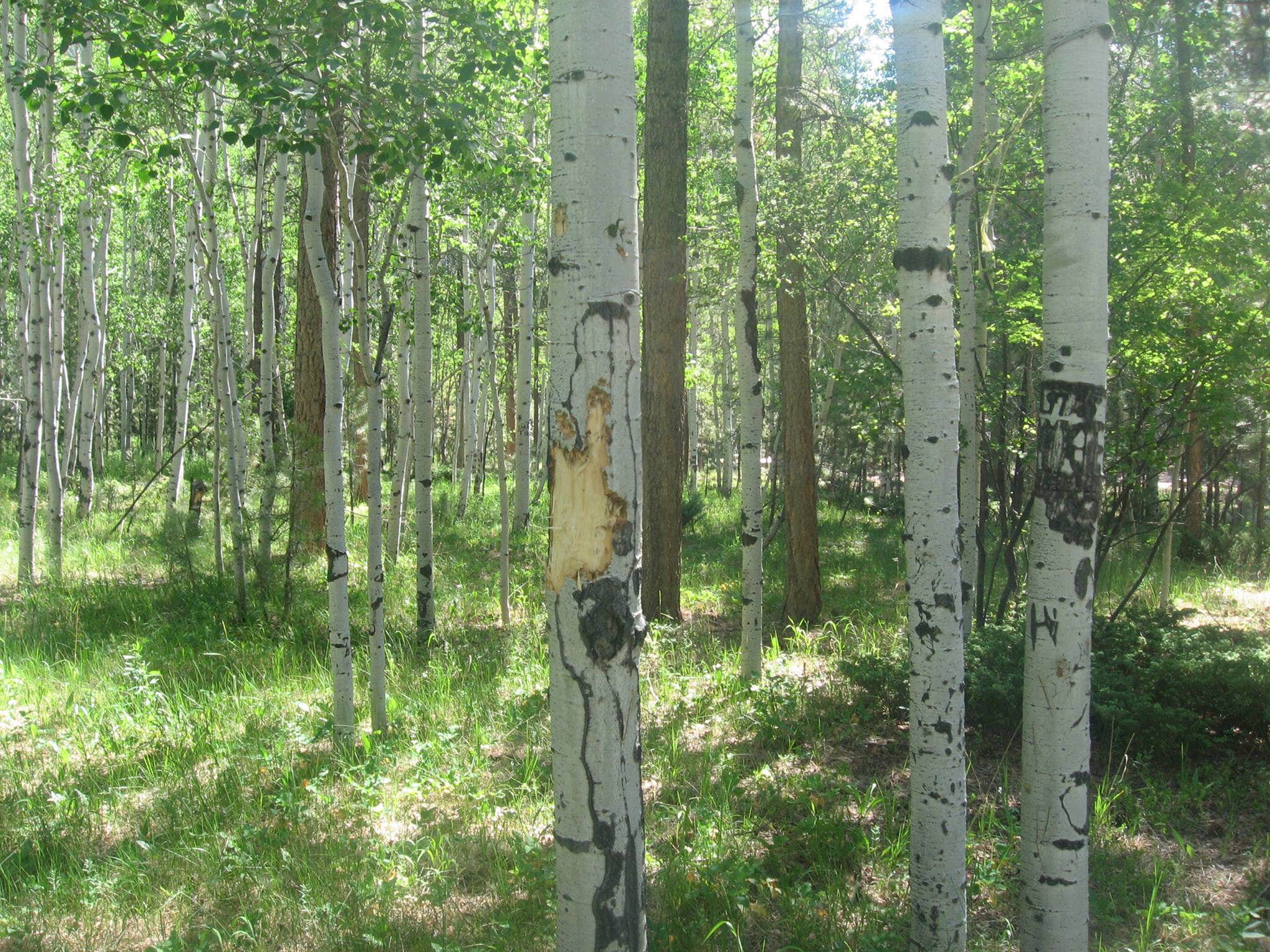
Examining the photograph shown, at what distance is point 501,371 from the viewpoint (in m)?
11.2

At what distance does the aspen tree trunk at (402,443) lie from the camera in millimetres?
10055

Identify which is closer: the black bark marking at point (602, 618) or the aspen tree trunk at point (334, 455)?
the black bark marking at point (602, 618)

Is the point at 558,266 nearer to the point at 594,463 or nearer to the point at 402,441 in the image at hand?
the point at 594,463

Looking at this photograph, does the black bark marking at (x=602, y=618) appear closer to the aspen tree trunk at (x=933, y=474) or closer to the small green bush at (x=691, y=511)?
the aspen tree trunk at (x=933, y=474)

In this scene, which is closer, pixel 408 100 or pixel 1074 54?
pixel 1074 54

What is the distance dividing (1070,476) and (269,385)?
23.1 ft

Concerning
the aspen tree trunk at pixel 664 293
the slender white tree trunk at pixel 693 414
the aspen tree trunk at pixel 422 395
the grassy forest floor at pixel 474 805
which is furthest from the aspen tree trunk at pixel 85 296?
the slender white tree trunk at pixel 693 414

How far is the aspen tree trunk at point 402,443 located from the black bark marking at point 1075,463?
7.43 meters

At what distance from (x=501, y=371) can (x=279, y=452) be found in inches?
118

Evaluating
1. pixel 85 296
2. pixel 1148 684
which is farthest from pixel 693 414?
pixel 1148 684

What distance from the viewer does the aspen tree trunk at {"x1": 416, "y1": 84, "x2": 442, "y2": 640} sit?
629 centimetres

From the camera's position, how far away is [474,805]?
174 inches

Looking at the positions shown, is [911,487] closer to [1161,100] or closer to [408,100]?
[408,100]

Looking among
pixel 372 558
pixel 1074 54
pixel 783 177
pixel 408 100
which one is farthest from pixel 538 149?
pixel 1074 54
